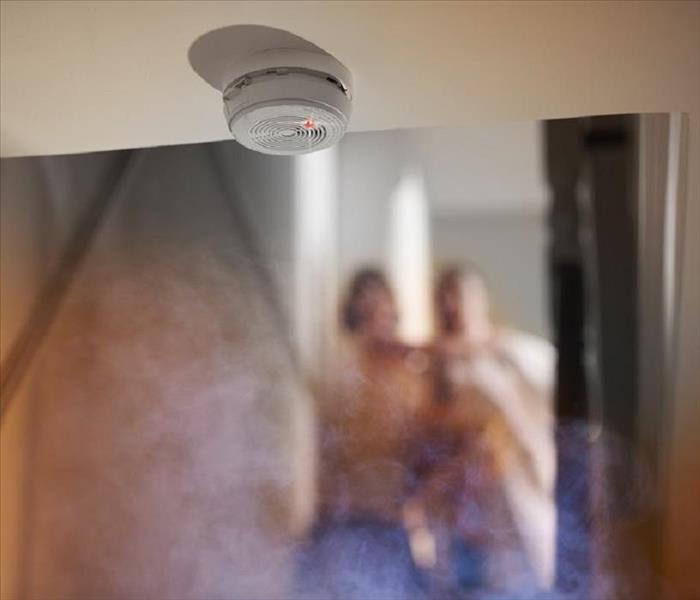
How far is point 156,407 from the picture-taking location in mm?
905

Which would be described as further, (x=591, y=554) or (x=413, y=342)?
(x=413, y=342)

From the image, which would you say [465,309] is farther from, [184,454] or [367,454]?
[184,454]

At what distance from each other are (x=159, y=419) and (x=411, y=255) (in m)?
0.86

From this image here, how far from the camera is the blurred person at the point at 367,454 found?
0.80 m

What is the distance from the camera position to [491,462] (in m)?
1.16

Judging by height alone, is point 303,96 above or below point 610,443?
above

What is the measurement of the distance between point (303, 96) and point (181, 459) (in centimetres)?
58

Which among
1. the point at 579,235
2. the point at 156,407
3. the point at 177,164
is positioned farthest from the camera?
the point at 579,235

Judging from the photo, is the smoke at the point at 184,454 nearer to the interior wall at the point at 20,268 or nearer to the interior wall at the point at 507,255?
the interior wall at the point at 20,268

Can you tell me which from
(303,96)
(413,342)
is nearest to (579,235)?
(413,342)

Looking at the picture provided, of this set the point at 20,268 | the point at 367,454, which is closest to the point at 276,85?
the point at 20,268

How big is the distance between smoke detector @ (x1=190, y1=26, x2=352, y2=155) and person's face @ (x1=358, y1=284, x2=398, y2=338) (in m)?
0.92

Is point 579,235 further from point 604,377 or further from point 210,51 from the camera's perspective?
point 210,51

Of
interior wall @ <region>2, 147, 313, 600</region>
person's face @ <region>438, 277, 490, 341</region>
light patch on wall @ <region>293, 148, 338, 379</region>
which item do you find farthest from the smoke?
person's face @ <region>438, 277, 490, 341</region>
